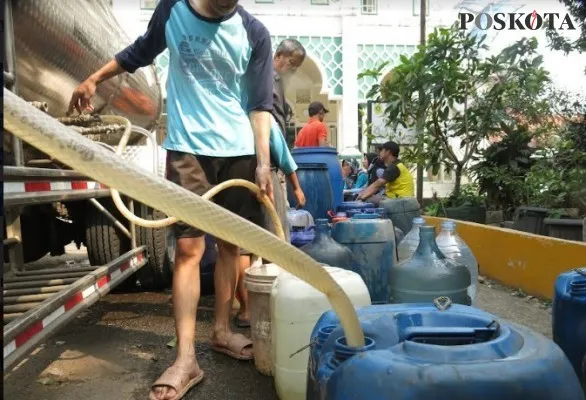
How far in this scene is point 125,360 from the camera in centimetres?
264

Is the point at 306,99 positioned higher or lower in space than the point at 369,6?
lower

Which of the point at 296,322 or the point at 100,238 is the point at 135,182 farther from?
the point at 100,238

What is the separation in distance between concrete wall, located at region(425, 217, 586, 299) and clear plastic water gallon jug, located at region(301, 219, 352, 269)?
2.01 metres

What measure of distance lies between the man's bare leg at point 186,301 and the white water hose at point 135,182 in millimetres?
1180

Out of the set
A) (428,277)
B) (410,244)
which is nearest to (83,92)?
(428,277)

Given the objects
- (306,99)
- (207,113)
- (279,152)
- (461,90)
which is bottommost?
(279,152)

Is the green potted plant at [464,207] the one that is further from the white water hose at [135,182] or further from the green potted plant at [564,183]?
the white water hose at [135,182]

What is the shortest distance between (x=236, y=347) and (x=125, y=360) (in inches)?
23.8

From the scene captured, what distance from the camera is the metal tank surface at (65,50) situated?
110 inches

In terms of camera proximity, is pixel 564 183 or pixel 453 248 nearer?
pixel 453 248

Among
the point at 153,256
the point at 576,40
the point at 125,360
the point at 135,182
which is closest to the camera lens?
the point at 135,182

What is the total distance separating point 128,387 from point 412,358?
166cm

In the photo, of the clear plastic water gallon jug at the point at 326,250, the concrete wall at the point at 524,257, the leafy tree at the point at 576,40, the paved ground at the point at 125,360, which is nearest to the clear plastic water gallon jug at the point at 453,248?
the clear plastic water gallon jug at the point at 326,250

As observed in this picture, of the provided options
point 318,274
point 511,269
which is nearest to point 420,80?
point 511,269
